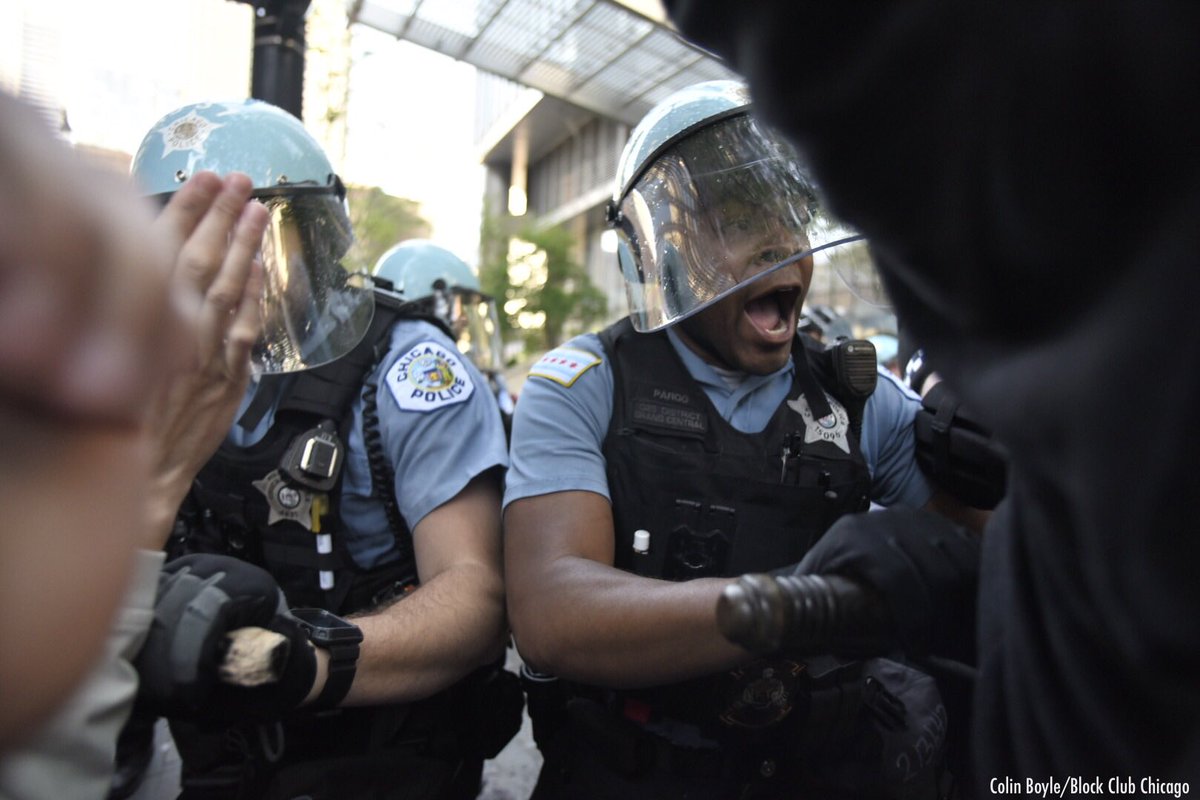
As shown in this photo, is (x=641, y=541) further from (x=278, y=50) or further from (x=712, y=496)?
(x=278, y=50)

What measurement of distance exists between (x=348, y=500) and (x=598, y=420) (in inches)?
24.5

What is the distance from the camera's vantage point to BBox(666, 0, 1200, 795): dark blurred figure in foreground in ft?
1.42

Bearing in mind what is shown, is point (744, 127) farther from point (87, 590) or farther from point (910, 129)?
point (87, 590)

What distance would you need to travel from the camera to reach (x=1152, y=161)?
441mm

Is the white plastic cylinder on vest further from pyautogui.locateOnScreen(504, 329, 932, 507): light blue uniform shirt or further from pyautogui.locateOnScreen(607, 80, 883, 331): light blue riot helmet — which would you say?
pyautogui.locateOnScreen(607, 80, 883, 331): light blue riot helmet

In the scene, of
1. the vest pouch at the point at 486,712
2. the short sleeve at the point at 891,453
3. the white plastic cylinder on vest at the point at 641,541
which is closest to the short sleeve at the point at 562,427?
the white plastic cylinder on vest at the point at 641,541

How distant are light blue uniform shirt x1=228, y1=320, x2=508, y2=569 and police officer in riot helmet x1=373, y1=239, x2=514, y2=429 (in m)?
3.13

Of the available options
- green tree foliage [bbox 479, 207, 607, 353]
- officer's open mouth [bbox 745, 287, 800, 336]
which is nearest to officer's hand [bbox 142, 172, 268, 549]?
officer's open mouth [bbox 745, 287, 800, 336]

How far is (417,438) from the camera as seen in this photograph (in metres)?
1.76

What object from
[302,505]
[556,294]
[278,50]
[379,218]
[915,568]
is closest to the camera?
[915,568]

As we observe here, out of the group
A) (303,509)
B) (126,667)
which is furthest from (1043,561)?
(303,509)

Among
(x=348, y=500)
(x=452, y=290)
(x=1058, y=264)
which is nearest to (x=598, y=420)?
(x=348, y=500)

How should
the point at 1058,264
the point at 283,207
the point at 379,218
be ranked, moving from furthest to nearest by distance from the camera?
1. the point at 379,218
2. the point at 283,207
3. the point at 1058,264

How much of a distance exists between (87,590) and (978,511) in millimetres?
1771
